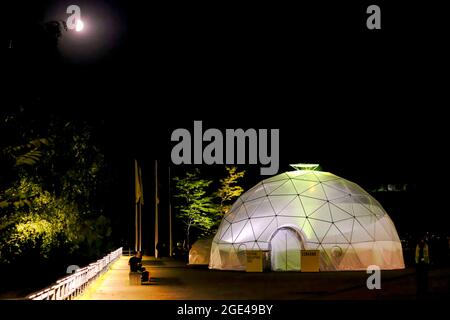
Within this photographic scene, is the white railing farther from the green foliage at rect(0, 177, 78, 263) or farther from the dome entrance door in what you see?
the dome entrance door

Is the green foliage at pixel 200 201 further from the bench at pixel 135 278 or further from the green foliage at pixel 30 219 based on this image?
the green foliage at pixel 30 219

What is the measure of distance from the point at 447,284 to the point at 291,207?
9.77 metres

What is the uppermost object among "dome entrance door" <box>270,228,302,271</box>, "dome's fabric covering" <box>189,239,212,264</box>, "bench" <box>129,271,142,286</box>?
"bench" <box>129,271,142,286</box>

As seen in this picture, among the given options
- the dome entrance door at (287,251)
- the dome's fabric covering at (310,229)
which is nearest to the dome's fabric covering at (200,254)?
the dome's fabric covering at (310,229)

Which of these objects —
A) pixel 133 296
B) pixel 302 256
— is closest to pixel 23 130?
pixel 133 296

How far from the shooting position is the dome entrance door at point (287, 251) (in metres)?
29.8

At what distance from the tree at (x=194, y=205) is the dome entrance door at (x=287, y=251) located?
27.0m

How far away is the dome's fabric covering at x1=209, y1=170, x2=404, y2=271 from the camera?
29.9 m

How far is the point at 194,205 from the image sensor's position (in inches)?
2265

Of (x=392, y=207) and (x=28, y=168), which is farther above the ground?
(x=28, y=168)

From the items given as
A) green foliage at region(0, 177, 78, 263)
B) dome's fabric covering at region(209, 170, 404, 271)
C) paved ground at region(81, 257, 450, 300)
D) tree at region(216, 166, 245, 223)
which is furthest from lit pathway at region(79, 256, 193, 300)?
tree at region(216, 166, 245, 223)

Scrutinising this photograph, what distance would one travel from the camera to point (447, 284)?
22125 millimetres
